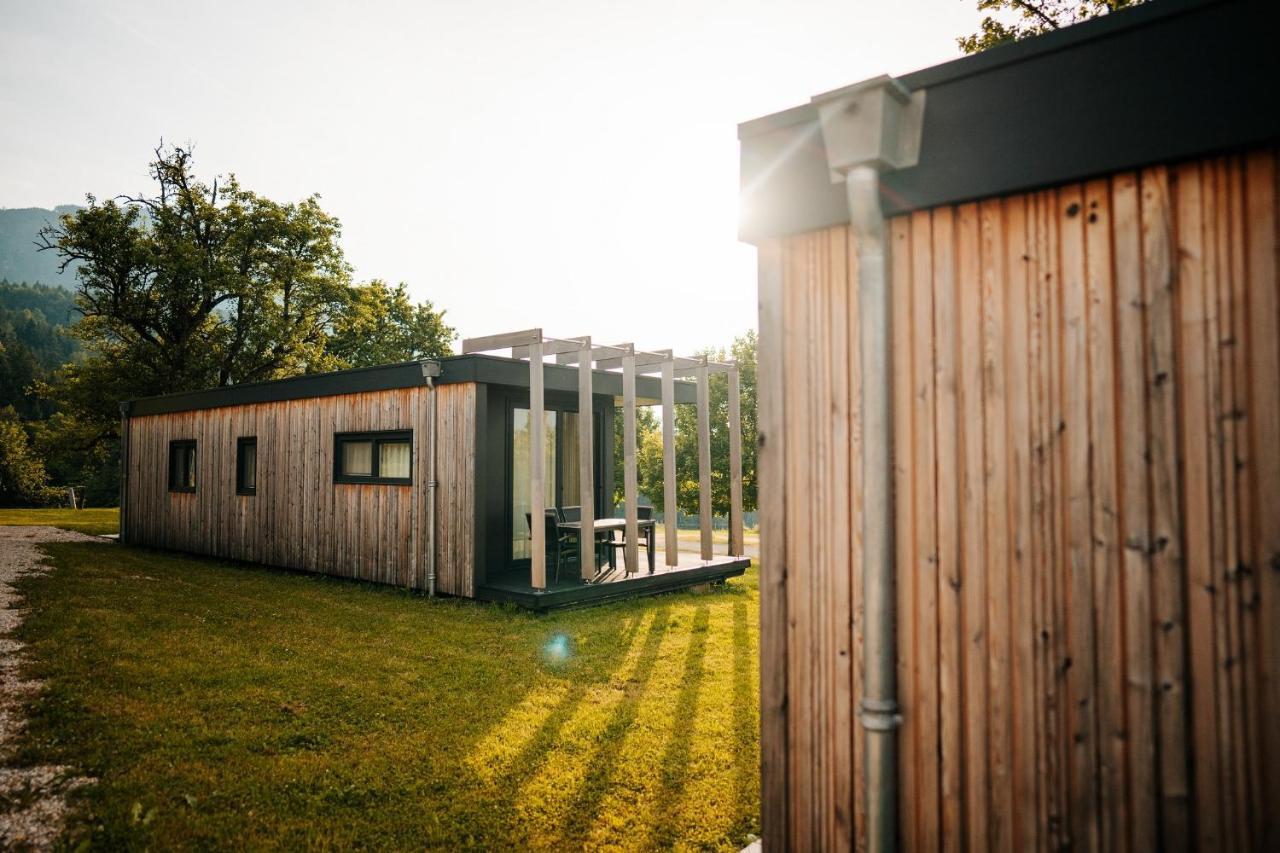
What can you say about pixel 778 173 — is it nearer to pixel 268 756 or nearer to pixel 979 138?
pixel 979 138

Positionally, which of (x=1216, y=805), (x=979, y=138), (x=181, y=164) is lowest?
(x=1216, y=805)

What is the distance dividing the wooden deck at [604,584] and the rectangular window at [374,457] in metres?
2.01

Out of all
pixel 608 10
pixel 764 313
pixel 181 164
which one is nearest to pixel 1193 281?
pixel 764 313

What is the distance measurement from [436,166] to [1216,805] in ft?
52.7

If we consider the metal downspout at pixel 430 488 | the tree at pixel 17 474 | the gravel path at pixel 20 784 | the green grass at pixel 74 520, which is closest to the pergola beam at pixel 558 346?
the metal downspout at pixel 430 488

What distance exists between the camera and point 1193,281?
1842 mm

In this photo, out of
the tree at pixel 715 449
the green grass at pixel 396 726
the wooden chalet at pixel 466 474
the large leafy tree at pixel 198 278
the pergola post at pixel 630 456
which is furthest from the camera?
the tree at pixel 715 449

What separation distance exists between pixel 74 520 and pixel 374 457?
17141 mm

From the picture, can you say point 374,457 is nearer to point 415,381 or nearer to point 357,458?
point 357,458

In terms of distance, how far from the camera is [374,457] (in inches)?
372

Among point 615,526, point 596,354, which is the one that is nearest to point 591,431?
point 596,354

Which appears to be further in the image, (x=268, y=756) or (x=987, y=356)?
(x=268, y=756)

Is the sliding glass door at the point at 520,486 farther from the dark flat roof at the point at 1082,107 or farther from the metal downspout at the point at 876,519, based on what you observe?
the metal downspout at the point at 876,519

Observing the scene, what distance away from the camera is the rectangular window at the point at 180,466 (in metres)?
13.3
